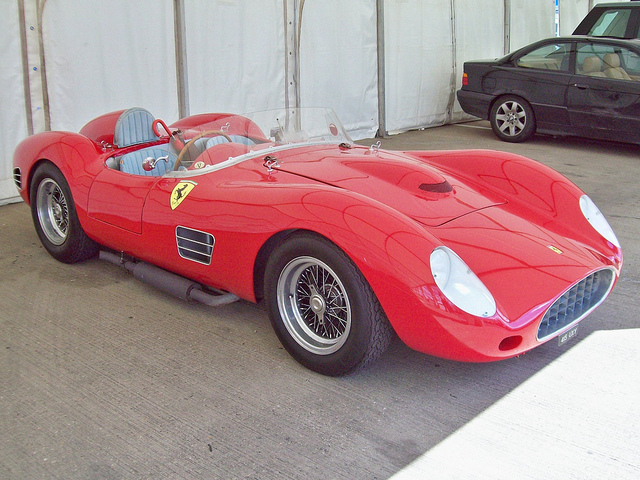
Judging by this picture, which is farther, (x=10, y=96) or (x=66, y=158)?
(x=10, y=96)

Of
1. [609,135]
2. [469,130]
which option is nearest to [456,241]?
[609,135]

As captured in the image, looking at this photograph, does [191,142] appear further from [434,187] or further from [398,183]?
[434,187]

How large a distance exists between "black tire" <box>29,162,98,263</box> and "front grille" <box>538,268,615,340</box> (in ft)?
9.51

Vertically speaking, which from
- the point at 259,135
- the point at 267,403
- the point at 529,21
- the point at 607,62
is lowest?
the point at 267,403

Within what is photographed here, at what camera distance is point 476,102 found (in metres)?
9.31

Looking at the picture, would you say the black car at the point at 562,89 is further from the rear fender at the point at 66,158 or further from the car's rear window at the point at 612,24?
the rear fender at the point at 66,158

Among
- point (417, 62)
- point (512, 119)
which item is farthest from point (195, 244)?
point (417, 62)

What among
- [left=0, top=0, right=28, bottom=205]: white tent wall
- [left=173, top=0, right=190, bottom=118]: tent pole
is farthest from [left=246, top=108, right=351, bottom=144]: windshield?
[left=173, top=0, right=190, bottom=118]: tent pole

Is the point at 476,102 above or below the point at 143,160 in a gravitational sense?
above

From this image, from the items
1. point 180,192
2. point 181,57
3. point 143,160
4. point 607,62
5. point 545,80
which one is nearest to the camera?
point 180,192

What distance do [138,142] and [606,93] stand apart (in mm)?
5950

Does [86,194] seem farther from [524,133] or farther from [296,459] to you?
[524,133]

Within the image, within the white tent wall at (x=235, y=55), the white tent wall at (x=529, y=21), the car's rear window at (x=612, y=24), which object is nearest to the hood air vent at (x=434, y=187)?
the white tent wall at (x=235, y=55)

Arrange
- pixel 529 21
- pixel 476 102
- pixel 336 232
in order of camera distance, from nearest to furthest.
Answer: pixel 336 232 < pixel 476 102 < pixel 529 21
